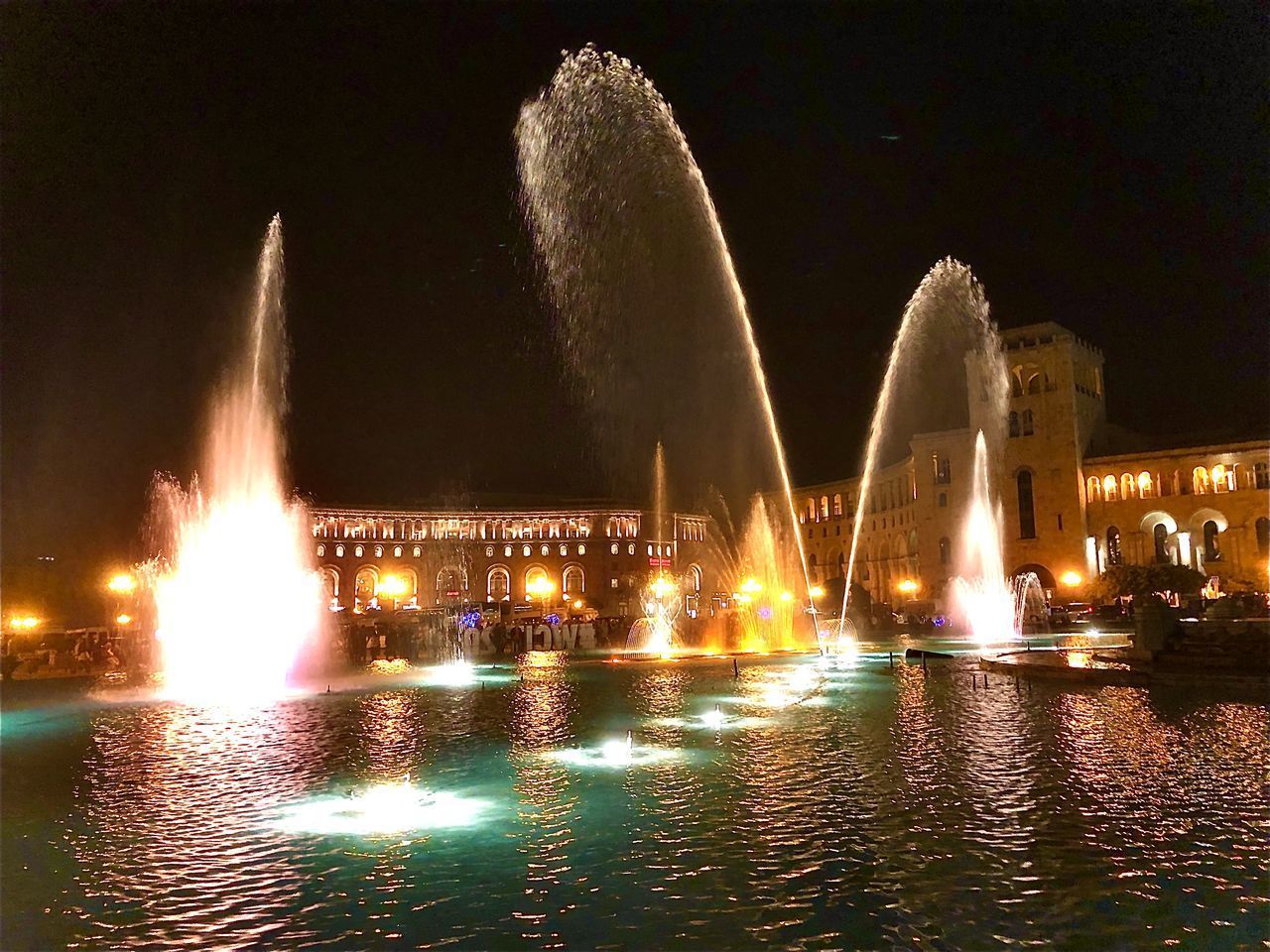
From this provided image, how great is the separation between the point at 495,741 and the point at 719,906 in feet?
24.3

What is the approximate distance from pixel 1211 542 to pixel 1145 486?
5303mm

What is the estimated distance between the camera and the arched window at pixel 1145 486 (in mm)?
63844

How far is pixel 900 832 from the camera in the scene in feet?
26.4

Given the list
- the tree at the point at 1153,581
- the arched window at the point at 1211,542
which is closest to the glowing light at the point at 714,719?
the tree at the point at 1153,581

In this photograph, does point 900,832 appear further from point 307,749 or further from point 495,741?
point 307,749

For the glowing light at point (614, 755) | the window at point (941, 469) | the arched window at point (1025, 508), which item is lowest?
the glowing light at point (614, 755)

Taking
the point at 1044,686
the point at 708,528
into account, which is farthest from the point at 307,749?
the point at 708,528

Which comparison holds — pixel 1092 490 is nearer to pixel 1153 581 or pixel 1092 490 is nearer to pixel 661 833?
pixel 1153 581

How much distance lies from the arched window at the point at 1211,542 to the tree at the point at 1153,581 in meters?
12.1

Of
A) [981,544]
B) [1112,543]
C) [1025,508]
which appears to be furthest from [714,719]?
[1112,543]

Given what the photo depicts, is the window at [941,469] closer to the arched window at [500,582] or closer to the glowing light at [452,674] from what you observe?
the glowing light at [452,674]

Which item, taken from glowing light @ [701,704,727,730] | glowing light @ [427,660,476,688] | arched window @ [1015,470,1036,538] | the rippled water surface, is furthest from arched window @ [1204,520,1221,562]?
glowing light @ [701,704,727,730]

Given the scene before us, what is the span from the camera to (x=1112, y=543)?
65.2 metres

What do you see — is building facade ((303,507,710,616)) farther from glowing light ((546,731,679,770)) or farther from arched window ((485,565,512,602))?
glowing light ((546,731,679,770))
